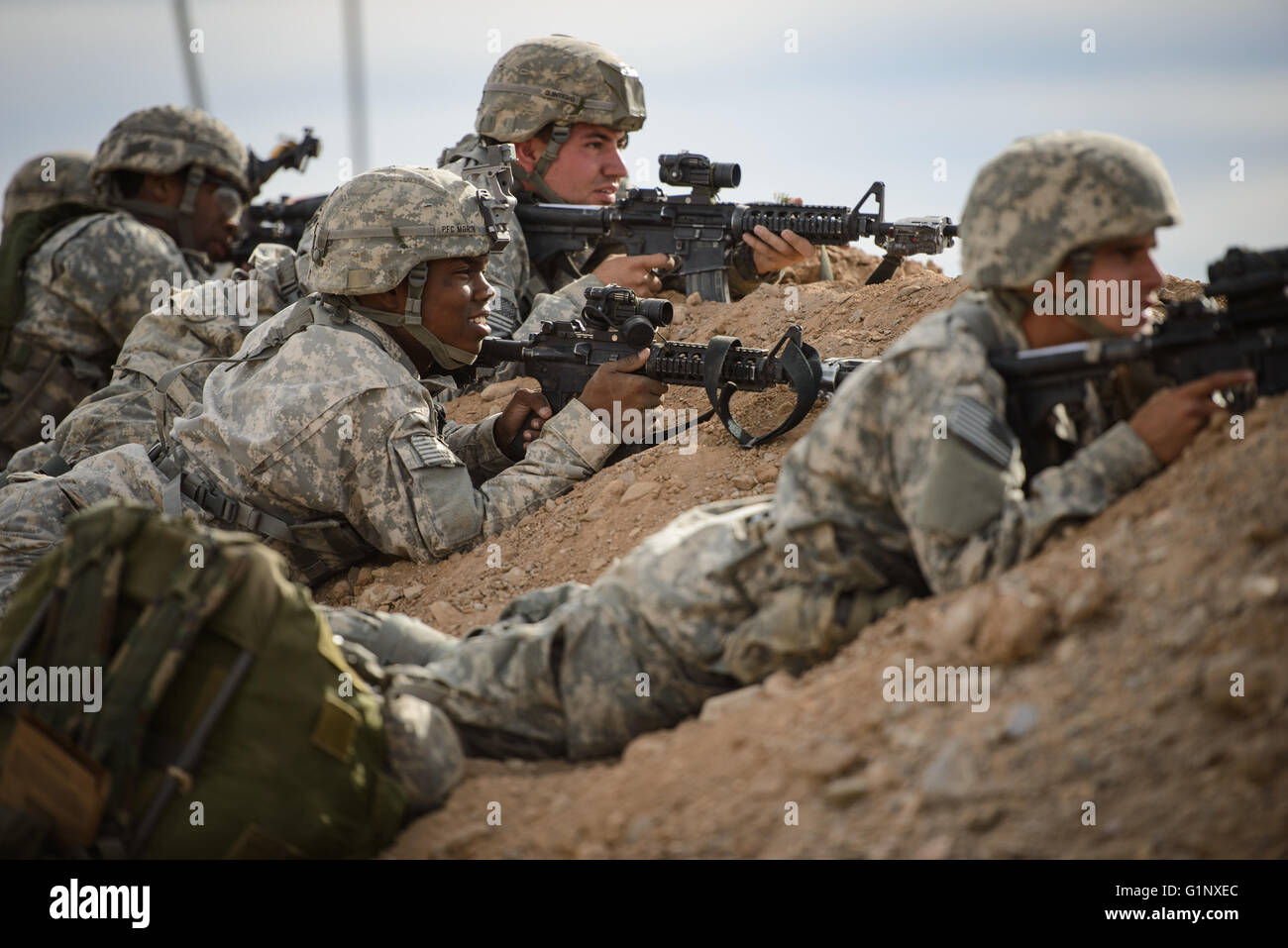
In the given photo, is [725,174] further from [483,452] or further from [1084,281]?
[1084,281]

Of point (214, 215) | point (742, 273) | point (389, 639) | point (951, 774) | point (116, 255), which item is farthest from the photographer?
point (214, 215)

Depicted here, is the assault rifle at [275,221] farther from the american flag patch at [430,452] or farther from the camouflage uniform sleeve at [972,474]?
the camouflage uniform sleeve at [972,474]

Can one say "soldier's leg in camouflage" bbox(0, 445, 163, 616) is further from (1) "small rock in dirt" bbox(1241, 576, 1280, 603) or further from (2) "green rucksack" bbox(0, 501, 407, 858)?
(1) "small rock in dirt" bbox(1241, 576, 1280, 603)

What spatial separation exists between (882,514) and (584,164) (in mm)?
5115

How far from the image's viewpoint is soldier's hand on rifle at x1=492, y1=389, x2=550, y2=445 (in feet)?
21.1

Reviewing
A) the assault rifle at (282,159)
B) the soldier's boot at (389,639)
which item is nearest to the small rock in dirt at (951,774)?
the soldier's boot at (389,639)

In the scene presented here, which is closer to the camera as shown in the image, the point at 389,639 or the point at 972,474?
the point at 972,474

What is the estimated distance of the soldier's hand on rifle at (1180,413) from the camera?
3508 millimetres

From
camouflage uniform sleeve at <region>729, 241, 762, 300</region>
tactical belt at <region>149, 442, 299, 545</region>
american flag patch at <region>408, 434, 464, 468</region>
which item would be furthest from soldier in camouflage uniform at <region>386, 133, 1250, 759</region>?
camouflage uniform sleeve at <region>729, 241, 762, 300</region>

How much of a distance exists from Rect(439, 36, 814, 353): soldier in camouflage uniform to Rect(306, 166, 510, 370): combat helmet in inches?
74.4

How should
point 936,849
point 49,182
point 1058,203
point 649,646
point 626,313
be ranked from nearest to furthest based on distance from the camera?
point 936,849 < point 1058,203 < point 649,646 < point 626,313 < point 49,182

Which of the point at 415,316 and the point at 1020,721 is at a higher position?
the point at 415,316

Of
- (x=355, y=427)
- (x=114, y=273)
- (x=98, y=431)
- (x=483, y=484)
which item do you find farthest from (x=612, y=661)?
(x=114, y=273)

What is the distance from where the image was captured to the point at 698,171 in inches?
299
